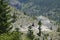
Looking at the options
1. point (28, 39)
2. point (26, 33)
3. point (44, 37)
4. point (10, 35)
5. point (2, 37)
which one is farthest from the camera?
point (44, 37)

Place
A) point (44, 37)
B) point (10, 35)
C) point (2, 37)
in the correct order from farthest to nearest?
point (44, 37), point (10, 35), point (2, 37)

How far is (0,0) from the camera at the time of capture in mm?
35781

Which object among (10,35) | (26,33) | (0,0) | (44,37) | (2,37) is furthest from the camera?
(44,37)

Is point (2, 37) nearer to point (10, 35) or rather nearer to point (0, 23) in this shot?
point (10, 35)

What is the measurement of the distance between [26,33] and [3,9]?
2318 inches

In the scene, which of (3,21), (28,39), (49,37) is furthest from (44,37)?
(3,21)

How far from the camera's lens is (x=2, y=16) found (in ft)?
119

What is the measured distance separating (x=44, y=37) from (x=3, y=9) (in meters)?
69.9

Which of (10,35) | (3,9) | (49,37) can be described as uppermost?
(3,9)

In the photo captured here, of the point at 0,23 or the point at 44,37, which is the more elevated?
the point at 0,23

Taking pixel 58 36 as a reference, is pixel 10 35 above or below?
above

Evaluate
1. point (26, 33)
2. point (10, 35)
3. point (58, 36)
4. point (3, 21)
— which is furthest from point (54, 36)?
point (10, 35)

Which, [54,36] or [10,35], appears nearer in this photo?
[10,35]

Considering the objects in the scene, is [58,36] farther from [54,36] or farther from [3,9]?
[3,9]
